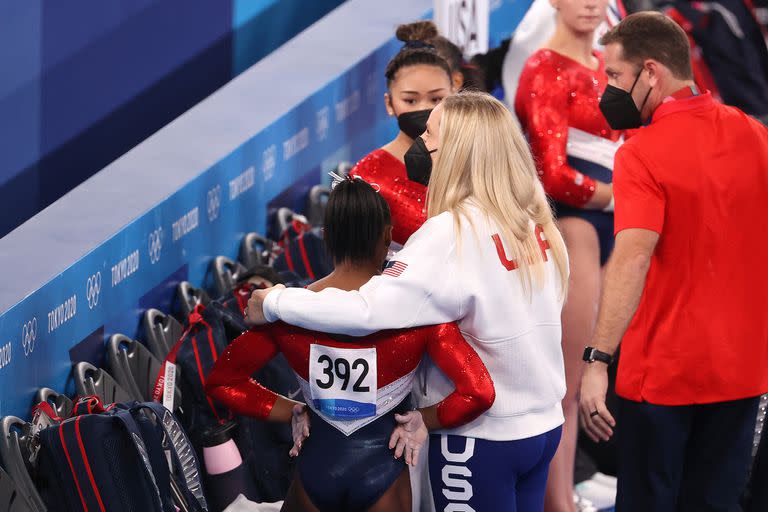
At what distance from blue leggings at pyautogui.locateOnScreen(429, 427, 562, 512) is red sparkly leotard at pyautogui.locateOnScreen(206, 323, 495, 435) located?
10 centimetres

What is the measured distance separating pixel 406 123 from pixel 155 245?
41.1 inches

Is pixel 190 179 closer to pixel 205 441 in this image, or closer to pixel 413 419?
pixel 205 441

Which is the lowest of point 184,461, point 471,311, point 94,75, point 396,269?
point 184,461

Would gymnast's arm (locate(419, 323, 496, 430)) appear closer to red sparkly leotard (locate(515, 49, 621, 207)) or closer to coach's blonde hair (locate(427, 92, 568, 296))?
coach's blonde hair (locate(427, 92, 568, 296))

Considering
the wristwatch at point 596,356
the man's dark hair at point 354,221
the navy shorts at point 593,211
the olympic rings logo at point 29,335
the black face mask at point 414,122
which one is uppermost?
the man's dark hair at point 354,221

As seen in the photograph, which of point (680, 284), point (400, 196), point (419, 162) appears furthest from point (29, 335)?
point (680, 284)

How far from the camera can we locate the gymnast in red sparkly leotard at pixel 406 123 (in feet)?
13.9

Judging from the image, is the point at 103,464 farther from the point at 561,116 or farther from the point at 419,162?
the point at 561,116

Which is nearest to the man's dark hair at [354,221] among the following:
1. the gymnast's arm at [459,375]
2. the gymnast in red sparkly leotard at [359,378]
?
the gymnast in red sparkly leotard at [359,378]

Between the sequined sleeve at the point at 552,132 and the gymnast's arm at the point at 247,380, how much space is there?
1547mm

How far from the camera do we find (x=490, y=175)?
3.45m

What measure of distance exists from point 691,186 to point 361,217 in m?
0.94

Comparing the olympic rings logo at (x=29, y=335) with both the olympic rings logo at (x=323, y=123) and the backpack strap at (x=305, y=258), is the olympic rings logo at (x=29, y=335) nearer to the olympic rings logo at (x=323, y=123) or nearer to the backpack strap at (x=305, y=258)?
the backpack strap at (x=305, y=258)

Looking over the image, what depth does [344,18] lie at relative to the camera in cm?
664
